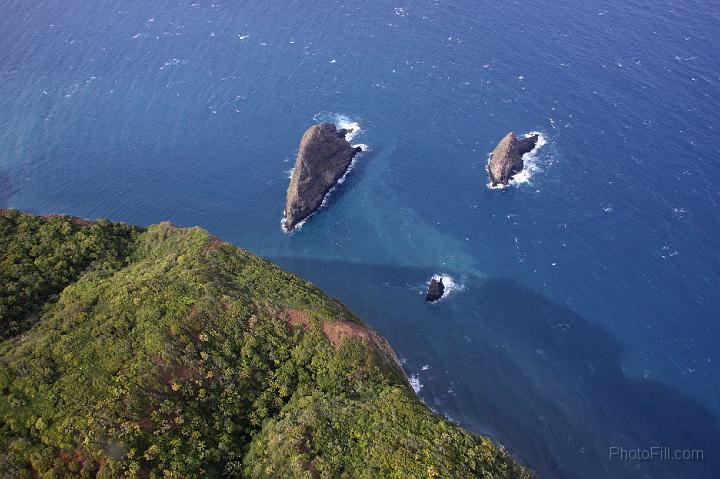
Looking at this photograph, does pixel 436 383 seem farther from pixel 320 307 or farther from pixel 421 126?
pixel 421 126

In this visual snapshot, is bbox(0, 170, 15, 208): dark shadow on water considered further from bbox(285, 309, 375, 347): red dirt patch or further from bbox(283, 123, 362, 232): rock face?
bbox(285, 309, 375, 347): red dirt patch

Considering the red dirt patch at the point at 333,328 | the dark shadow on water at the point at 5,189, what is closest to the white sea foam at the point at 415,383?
the red dirt patch at the point at 333,328

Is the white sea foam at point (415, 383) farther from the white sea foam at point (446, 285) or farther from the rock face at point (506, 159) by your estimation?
the rock face at point (506, 159)

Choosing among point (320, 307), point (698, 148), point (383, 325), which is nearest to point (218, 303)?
point (320, 307)

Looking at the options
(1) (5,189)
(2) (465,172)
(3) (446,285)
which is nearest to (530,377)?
(3) (446,285)

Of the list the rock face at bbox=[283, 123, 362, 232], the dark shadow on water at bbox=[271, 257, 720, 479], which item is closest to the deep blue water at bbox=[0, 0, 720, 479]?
the dark shadow on water at bbox=[271, 257, 720, 479]

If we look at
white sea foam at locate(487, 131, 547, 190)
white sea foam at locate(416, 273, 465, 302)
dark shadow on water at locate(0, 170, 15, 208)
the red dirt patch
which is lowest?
white sea foam at locate(416, 273, 465, 302)
